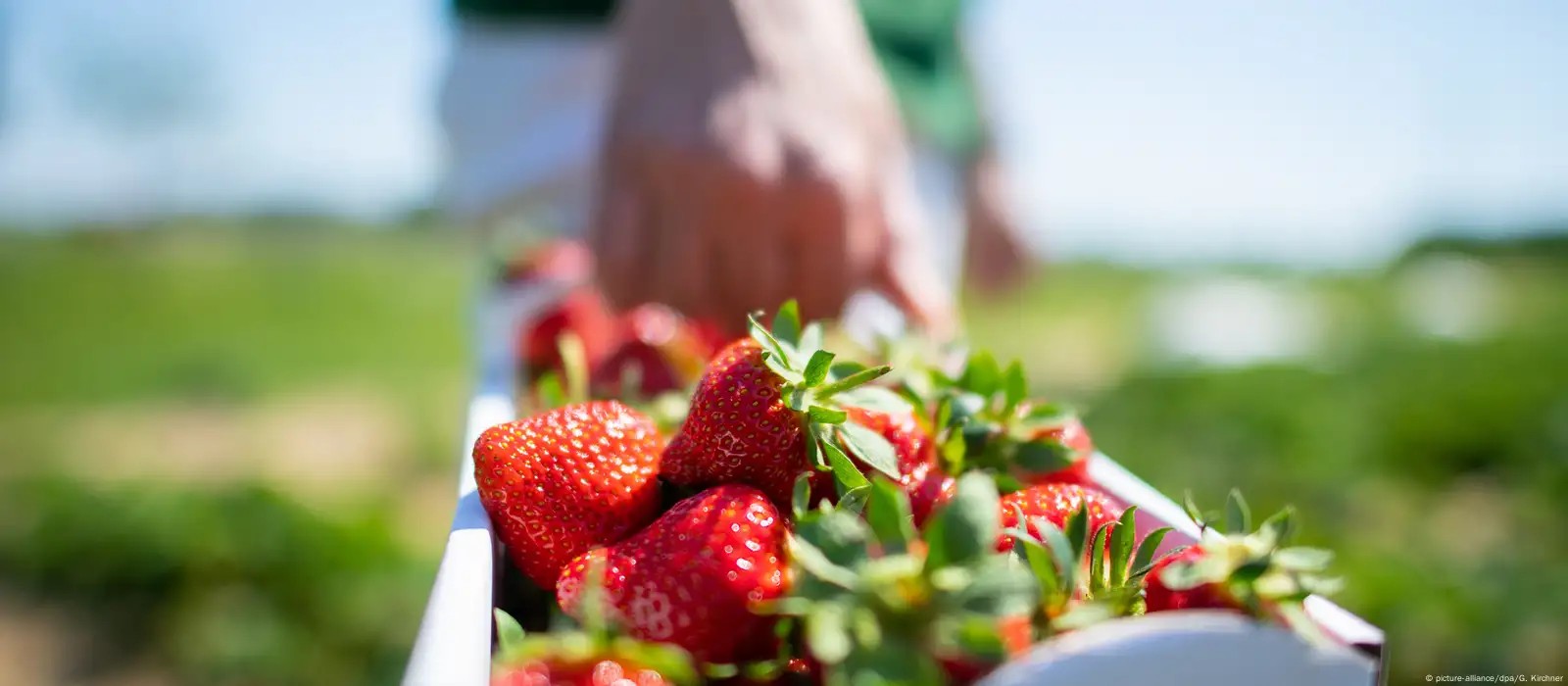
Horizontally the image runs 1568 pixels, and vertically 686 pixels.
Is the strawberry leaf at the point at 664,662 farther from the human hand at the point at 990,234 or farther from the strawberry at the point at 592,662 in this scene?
the human hand at the point at 990,234

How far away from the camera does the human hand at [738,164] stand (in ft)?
3.05

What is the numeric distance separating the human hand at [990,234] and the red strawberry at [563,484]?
1.53m

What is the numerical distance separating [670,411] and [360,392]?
23.8 feet

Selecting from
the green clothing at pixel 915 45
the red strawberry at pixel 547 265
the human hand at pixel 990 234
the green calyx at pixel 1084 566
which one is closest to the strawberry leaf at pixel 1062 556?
the green calyx at pixel 1084 566

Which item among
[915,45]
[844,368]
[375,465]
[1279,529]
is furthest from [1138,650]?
[375,465]

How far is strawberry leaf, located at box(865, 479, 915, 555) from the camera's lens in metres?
0.48

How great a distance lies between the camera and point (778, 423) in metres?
0.63

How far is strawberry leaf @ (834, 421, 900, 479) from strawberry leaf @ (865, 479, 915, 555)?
0.34ft

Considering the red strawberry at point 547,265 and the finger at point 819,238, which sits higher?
the finger at point 819,238

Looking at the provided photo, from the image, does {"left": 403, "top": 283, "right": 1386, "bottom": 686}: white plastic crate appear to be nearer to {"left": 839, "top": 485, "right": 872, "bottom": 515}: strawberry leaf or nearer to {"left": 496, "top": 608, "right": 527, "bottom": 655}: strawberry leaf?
{"left": 496, "top": 608, "right": 527, "bottom": 655}: strawberry leaf

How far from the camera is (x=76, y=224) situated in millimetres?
14492

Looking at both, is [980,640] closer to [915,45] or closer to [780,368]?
[780,368]

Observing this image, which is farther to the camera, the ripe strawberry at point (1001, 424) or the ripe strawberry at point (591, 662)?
the ripe strawberry at point (1001, 424)

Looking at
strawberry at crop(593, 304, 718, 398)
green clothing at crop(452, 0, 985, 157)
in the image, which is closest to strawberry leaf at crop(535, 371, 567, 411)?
strawberry at crop(593, 304, 718, 398)
